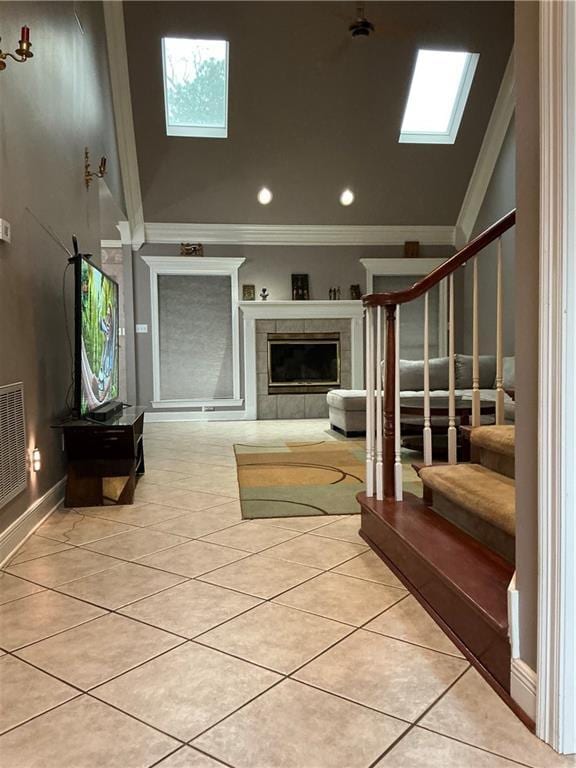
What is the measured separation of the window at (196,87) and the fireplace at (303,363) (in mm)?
2739

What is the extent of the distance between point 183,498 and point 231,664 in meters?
2.01

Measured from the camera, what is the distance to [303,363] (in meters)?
7.99

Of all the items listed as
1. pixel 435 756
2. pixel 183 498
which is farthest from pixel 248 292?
pixel 435 756

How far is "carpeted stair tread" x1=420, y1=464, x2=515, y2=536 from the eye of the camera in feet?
5.82

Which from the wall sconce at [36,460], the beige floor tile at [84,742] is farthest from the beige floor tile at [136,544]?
the beige floor tile at [84,742]

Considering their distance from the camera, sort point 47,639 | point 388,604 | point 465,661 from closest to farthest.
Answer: point 465,661 → point 47,639 → point 388,604

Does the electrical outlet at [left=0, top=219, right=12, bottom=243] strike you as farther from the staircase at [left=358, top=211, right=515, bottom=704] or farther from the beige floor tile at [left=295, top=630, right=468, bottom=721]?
the beige floor tile at [left=295, top=630, right=468, bottom=721]

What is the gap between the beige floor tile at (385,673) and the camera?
1397 mm

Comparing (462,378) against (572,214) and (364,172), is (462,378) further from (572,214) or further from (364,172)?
(572,214)

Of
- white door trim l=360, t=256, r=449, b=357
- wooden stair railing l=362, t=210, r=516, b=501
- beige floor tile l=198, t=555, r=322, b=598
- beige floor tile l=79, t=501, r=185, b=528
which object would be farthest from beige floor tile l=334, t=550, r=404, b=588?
white door trim l=360, t=256, r=449, b=357

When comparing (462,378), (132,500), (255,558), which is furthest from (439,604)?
(462,378)

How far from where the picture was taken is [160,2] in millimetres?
5609

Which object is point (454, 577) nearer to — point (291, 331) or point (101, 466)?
point (101, 466)

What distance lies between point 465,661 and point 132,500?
2.33 meters
